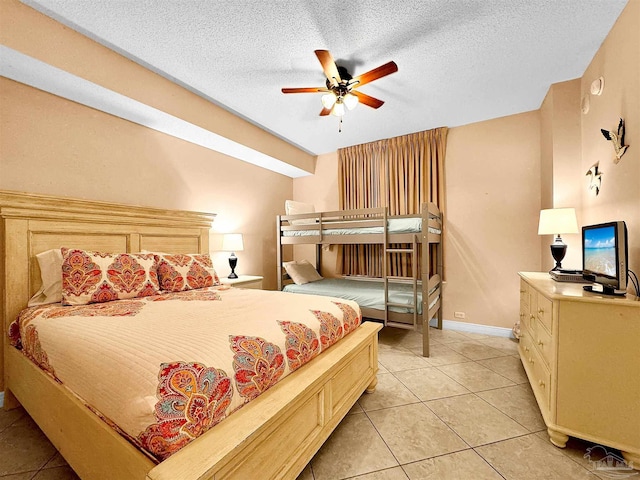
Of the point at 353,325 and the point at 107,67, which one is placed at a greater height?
the point at 107,67

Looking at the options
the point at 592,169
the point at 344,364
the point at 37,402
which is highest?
the point at 592,169

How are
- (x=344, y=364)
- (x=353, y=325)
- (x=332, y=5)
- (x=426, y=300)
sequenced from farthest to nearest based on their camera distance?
(x=426, y=300)
(x=353, y=325)
(x=332, y=5)
(x=344, y=364)

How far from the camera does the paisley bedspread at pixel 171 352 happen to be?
0.83m

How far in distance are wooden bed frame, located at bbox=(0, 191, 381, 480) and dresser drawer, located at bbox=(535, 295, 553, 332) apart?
1.04 metres

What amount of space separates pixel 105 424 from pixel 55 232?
1859mm

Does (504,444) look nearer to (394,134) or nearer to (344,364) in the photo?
(344,364)

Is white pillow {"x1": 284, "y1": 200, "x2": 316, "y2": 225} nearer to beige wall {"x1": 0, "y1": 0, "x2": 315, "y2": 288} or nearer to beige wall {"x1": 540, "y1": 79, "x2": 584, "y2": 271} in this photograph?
beige wall {"x1": 0, "y1": 0, "x2": 315, "y2": 288}

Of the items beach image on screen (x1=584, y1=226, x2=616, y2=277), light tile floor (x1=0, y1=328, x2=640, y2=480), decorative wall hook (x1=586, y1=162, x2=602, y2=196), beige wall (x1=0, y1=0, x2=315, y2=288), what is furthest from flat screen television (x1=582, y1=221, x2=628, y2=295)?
beige wall (x1=0, y1=0, x2=315, y2=288)

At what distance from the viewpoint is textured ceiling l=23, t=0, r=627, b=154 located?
172cm

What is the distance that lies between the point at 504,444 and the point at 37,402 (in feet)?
8.30

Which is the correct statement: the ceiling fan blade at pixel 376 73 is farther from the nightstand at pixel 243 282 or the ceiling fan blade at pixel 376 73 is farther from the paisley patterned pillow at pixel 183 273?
the nightstand at pixel 243 282

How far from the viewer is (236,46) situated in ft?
6.71

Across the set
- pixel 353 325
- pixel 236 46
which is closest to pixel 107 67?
pixel 236 46

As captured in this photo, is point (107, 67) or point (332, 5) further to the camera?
point (107, 67)
